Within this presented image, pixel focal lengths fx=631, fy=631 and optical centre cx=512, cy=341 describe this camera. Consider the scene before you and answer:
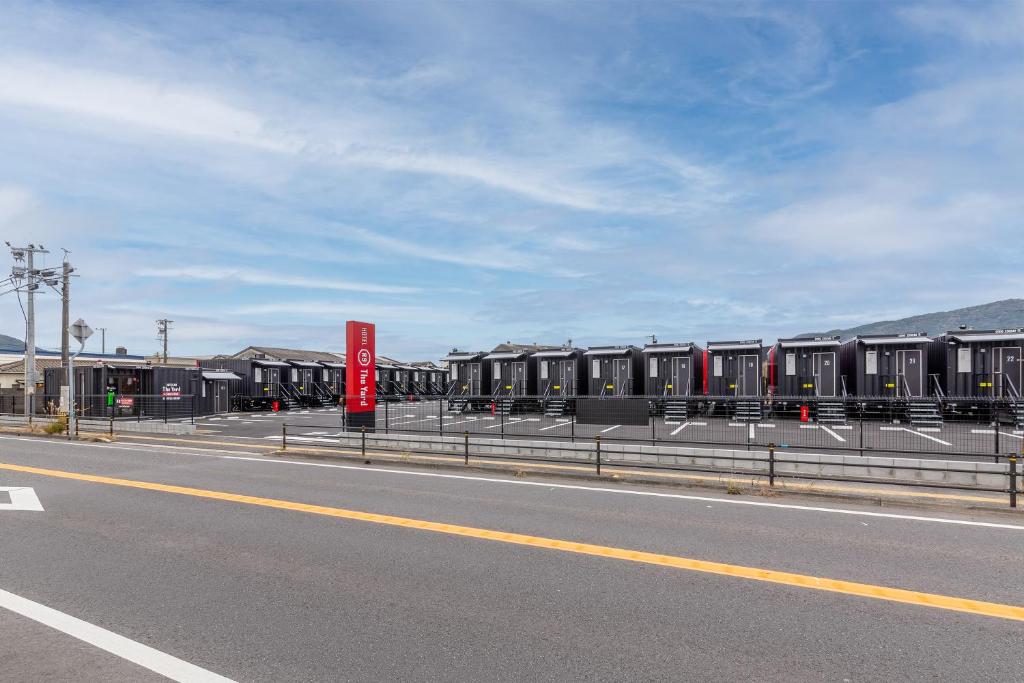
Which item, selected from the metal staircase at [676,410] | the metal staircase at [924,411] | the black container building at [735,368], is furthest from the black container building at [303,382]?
the metal staircase at [924,411]

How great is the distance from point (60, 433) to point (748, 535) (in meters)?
27.1

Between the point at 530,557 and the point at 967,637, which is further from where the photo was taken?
the point at 530,557

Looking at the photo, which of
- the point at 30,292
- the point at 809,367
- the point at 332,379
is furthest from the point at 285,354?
the point at 809,367

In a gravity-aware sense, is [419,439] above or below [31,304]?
below

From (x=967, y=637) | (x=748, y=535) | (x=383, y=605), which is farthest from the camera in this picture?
(x=748, y=535)

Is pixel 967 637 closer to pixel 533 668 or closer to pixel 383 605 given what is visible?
pixel 533 668

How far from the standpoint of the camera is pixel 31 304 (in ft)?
112

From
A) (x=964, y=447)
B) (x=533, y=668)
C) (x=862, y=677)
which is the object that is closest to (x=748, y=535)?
(x=862, y=677)

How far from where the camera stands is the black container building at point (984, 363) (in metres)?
26.5

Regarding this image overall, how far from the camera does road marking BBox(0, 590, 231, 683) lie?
14.8 feet

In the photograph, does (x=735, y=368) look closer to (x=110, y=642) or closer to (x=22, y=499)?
(x=22, y=499)

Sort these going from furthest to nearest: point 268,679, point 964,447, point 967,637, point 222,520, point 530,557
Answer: point 964,447 < point 222,520 < point 530,557 < point 967,637 < point 268,679

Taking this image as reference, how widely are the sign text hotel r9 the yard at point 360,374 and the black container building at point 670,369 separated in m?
16.6

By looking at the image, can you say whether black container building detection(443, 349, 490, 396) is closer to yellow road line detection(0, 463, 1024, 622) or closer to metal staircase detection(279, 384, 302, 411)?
metal staircase detection(279, 384, 302, 411)
